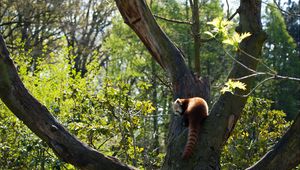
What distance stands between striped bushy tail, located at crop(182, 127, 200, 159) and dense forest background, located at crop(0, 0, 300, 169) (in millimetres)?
709

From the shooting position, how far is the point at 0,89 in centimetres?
368

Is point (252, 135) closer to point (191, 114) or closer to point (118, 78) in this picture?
point (118, 78)

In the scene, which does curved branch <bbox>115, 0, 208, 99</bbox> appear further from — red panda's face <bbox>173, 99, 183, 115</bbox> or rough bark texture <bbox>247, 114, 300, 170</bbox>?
rough bark texture <bbox>247, 114, 300, 170</bbox>

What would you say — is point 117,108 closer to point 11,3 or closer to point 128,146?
point 128,146

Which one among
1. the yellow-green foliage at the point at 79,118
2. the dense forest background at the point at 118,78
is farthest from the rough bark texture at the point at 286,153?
the yellow-green foliage at the point at 79,118

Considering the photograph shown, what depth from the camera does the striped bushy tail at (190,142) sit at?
3842 millimetres

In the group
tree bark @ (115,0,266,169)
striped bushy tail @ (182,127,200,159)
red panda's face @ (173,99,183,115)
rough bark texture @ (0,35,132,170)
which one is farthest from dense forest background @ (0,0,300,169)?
rough bark texture @ (0,35,132,170)

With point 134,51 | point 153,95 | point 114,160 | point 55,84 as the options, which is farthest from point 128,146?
point 134,51

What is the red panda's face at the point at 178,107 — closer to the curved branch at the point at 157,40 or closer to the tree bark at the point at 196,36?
the curved branch at the point at 157,40

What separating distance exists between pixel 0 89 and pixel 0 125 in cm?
277

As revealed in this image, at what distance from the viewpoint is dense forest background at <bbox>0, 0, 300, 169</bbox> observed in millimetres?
5969

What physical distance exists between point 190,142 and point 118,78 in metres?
2.48

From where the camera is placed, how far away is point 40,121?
3766mm

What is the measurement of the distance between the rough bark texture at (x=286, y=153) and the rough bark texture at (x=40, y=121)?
125 cm
